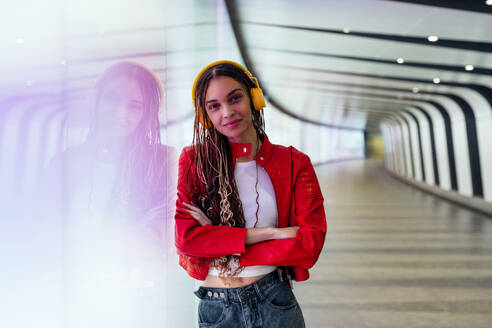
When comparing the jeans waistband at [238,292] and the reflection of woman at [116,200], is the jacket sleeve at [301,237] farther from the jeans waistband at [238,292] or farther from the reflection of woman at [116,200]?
the reflection of woman at [116,200]

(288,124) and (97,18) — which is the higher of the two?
(288,124)

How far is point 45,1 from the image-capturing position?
1.14 m

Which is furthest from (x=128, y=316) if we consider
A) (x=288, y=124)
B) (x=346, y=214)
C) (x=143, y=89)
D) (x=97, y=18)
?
(x=288, y=124)

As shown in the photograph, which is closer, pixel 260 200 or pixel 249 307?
pixel 249 307

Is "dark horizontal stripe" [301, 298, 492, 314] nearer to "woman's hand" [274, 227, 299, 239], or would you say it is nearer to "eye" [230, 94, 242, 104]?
"woman's hand" [274, 227, 299, 239]

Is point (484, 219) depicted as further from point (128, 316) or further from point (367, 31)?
point (128, 316)

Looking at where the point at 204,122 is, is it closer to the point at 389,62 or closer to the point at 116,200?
the point at 116,200

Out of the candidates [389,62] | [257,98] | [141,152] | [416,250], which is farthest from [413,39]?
[141,152]

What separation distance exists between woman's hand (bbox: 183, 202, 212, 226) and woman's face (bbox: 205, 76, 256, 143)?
1.16 ft

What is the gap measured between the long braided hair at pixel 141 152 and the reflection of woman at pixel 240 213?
0.19 metres

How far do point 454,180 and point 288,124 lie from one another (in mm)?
16804

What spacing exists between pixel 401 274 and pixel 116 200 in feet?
18.3

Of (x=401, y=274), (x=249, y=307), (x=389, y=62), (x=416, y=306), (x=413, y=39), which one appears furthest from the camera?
(x=389, y=62)

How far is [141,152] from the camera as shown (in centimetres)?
188
